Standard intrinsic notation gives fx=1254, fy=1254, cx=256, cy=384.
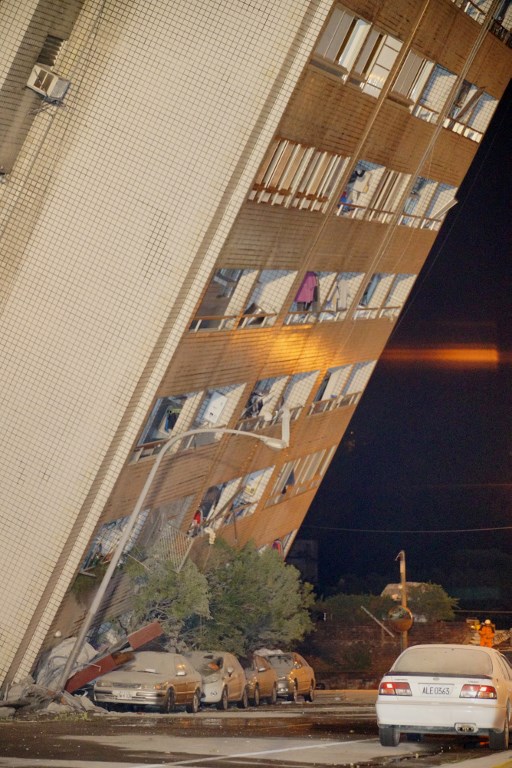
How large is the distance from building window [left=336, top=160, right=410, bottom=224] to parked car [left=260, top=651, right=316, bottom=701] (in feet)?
40.0

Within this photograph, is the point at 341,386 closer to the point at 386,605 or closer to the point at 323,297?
the point at 323,297

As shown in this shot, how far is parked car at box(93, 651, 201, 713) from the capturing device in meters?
23.6

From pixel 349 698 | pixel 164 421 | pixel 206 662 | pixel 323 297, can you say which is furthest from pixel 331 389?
pixel 206 662

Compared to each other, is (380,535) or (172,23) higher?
(172,23)

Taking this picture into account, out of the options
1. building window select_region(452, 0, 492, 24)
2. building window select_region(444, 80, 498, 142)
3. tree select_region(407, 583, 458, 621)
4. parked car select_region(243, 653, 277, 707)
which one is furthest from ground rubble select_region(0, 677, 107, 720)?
tree select_region(407, 583, 458, 621)

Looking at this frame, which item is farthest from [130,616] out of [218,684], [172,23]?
[172,23]

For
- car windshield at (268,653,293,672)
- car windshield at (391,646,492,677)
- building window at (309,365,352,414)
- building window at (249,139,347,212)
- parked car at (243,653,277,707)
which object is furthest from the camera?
building window at (309,365,352,414)

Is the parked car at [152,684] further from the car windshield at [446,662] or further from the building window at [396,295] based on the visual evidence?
the building window at [396,295]

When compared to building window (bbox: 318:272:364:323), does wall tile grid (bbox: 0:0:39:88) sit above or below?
above

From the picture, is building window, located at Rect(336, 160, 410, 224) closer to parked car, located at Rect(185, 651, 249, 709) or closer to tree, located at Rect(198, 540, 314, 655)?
tree, located at Rect(198, 540, 314, 655)

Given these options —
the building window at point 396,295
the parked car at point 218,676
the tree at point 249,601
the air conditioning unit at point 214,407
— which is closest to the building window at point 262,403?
the air conditioning unit at point 214,407

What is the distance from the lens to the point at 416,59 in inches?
1237

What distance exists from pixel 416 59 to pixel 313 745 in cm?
2066

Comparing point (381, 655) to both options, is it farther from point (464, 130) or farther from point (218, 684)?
point (218, 684)
